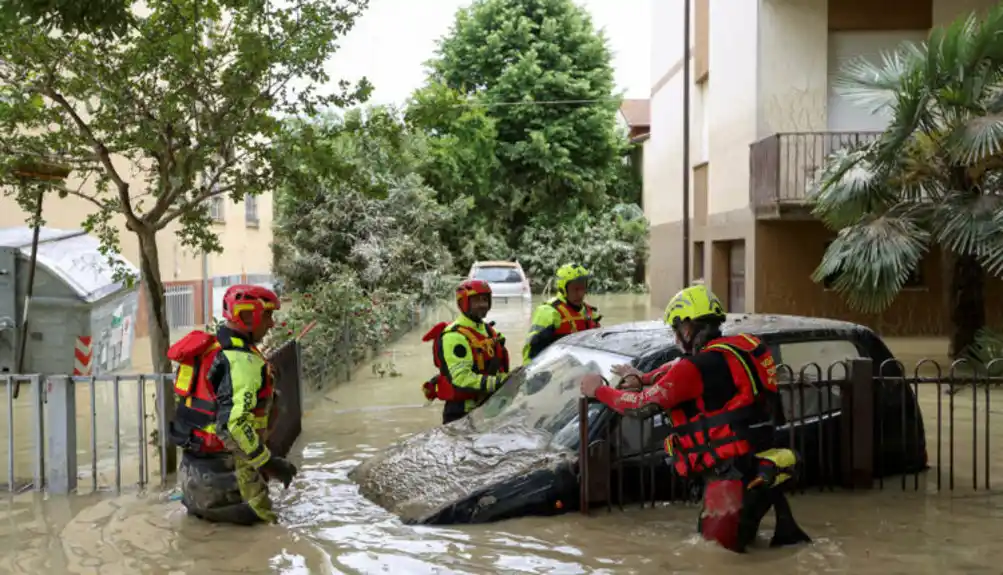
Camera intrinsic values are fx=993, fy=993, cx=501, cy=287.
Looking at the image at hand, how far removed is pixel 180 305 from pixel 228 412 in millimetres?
14327

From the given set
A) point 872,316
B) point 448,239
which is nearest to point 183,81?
point 872,316

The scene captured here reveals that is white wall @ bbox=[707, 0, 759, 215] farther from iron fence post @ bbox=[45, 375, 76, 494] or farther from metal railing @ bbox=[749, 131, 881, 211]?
iron fence post @ bbox=[45, 375, 76, 494]

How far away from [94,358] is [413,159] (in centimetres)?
1178

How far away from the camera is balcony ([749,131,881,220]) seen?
15.9m

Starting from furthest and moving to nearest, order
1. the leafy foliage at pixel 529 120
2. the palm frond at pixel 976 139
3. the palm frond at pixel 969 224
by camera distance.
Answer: the leafy foliage at pixel 529 120 → the palm frond at pixel 969 224 → the palm frond at pixel 976 139

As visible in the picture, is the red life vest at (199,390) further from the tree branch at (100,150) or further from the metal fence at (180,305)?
the metal fence at (180,305)

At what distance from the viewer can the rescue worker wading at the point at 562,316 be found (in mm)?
7469

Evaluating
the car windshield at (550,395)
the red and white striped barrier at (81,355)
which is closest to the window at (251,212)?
the red and white striped barrier at (81,355)

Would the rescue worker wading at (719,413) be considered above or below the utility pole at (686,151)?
below

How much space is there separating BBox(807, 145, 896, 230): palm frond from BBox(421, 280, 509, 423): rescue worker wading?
22.7ft

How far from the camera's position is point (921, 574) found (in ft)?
16.3

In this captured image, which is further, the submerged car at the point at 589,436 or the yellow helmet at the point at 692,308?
the submerged car at the point at 589,436

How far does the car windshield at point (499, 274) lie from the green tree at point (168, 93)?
18639 mm

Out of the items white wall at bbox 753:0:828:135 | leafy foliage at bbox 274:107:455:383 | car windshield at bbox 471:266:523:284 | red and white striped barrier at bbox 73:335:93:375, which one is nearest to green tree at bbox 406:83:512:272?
car windshield at bbox 471:266:523:284
